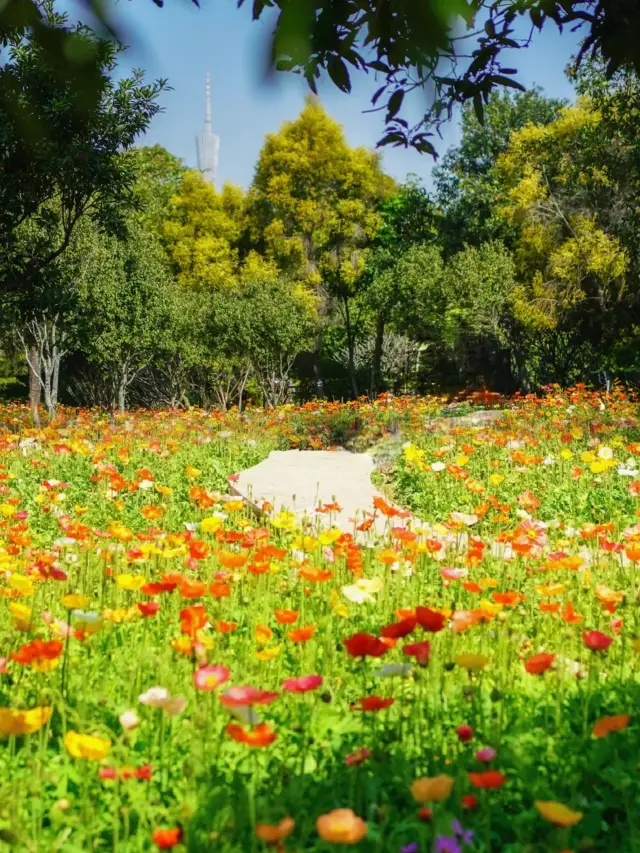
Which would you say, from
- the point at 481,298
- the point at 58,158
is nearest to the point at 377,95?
the point at 58,158

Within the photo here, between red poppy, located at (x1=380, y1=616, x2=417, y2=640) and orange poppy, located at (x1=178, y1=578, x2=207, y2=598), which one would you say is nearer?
red poppy, located at (x1=380, y1=616, x2=417, y2=640)

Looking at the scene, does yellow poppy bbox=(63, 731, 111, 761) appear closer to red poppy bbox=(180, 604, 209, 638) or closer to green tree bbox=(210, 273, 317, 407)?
red poppy bbox=(180, 604, 209, 638)

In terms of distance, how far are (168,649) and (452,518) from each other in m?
1.91

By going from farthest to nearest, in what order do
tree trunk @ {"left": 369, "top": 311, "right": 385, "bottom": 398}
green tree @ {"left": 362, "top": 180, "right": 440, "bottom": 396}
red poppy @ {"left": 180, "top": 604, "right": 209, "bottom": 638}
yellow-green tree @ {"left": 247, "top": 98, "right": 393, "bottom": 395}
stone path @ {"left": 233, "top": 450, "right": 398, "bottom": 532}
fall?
yellow-green tree @ {"left": 247, "top": 98, "right": 393, "bottom": 395}
tree trunk @ {"left": 369, "top": 311, "right": 385, "bottom": 398}
green tree @ {"left": 362, "top": 180, "right": 440, "bottom": 396}
stone path @ {"left": 233, "top": 450, "right": 398, "bottom": 532}
red poppy @ {"left": 180, "top": 604, "right": 209, "bottom": 638}

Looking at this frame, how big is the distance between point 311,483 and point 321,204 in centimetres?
1948

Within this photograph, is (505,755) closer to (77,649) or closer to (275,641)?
(275,641)

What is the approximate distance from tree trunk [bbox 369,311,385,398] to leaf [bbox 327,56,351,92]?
2184cm

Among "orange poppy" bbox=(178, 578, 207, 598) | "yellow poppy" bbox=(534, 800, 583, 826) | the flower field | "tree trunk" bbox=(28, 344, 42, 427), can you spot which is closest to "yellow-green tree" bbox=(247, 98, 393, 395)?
"tree trunk" bbox=(28, 344, 42, 427)

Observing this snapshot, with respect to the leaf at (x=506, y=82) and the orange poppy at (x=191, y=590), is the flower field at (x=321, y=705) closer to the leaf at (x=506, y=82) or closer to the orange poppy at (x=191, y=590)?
the orange poppy at (x=191, y=590)

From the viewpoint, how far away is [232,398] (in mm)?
23312

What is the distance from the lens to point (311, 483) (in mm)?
8109

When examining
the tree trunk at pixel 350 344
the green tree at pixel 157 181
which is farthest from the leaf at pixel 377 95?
the green tree at pixel 157 181

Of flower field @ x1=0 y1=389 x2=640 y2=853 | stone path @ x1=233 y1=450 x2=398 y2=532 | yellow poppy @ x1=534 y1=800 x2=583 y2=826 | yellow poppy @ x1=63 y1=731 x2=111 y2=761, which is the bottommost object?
stone path @ x1=233 y1=450 x2=398 y2=532

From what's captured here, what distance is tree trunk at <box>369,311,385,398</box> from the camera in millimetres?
24203
